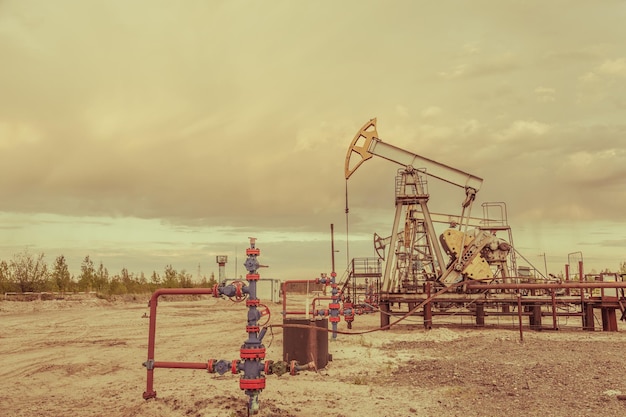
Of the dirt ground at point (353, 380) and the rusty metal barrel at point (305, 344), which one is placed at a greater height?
the rusty metal barrel at point (305, 344)

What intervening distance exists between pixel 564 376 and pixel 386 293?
33.2 feet

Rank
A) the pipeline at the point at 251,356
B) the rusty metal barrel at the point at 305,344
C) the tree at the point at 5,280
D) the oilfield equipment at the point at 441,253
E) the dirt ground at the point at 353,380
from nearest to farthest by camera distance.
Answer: the pipeline at the point at 251,356 < the dirt ground at the point at 353,380 < the rusty metal barrel at the point at 305,344 < the oilfield equipment at the point at 441,253 < the tree at the point at 5,280

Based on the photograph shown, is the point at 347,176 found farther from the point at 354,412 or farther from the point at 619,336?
the point at 354,412

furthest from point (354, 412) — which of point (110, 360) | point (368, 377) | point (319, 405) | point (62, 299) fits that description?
point (62, 299)

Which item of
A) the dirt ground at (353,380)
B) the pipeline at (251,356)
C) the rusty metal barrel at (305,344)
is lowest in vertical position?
the dirt ground at (353,380)

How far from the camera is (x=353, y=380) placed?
8055 mm

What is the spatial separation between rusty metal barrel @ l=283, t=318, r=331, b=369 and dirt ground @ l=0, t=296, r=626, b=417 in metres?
0.32

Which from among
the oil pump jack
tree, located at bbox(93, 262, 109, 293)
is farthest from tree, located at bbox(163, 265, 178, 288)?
the oil pump jack

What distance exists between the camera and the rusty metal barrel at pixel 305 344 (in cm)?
900

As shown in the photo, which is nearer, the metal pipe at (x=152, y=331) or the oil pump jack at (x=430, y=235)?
the metal pipe at (x=152, y=331)

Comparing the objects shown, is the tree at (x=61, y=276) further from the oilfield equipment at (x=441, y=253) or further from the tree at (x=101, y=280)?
the oilfield equipment at (x=441, y=253)

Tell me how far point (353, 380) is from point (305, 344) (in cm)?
131

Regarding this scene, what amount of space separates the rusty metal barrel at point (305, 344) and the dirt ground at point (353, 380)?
0.32 meters

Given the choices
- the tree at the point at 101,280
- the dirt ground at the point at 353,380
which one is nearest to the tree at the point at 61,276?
→ the tree at the point at 101,280
